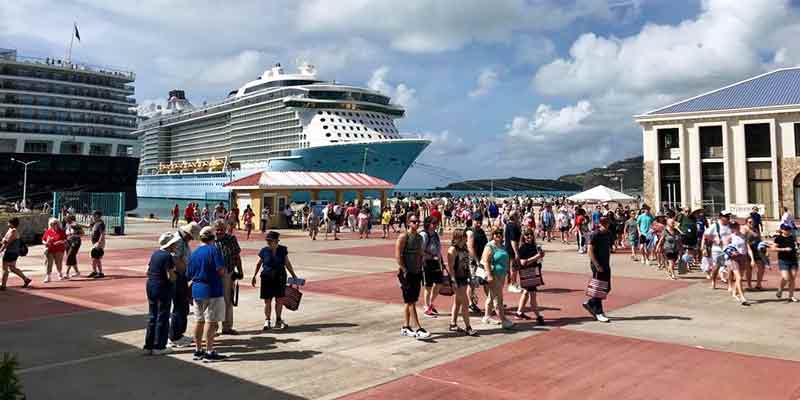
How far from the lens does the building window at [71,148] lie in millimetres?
56612

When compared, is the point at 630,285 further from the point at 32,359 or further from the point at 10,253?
the point at 10,253

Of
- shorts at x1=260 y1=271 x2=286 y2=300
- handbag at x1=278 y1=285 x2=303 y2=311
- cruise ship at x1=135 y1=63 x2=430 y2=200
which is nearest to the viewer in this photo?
shorts at x1=260 y1=271 x2=286 y2=300

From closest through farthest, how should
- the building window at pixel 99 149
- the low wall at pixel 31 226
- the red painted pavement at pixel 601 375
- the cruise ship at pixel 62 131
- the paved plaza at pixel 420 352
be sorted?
the red painted pavement at pixel 601 375, the paved plaza at pixel 420 352, the low wall at pixel 31 226, the cruise ship at pixel 62 131, the building window at pixel 99 149

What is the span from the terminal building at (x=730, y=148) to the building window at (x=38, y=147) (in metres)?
54.3

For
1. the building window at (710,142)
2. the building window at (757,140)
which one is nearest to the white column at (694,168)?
the building window at (710,142)

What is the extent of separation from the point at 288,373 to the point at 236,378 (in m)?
0.48

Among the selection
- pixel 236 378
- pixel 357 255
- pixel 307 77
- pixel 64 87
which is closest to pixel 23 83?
pixel 64 87

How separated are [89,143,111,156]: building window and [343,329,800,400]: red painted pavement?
62184mm

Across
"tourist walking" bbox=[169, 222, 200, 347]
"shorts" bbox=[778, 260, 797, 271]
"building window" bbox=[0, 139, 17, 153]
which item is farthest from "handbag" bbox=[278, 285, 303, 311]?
"building window" bbox=[0, 139, 17, 153]

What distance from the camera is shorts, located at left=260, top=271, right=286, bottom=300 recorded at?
7.24m

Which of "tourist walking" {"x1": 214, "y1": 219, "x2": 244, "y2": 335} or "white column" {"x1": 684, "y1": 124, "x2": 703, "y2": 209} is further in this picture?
"white column" {"x1": 684, "y1": 124, "x2": 703, "y2": 209}

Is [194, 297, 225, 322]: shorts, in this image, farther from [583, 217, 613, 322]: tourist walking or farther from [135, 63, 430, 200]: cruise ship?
[135, 63, 430, 200]: cruise ship

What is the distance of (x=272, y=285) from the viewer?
286 inches

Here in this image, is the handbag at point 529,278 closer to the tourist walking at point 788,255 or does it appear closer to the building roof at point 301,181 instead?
the tourist walking at point 788,255
